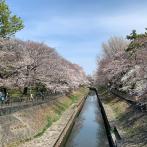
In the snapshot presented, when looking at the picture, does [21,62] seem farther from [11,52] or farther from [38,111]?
A: [38,111]

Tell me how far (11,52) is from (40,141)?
17459mm

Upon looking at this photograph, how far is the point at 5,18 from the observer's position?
41.8 meters

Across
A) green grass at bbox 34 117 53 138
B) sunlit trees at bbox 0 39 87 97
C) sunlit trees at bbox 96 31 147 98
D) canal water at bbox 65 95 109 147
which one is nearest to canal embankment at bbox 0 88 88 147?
green grass at bbox 34 117 53 138

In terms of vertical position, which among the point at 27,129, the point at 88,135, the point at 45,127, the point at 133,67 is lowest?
the point at 88,135

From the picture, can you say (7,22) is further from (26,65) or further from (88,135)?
(88,135)

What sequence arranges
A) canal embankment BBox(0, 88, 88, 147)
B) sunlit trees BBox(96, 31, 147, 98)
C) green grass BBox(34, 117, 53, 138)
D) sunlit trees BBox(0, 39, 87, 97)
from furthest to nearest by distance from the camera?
sunlit trees BBox(0, 39, 87, 97) < sunlit trees BBox(96, 31, 147, 98) < green grass BBox(34, 117, 53, 138) < canal embankment BBox(0, 88, 88, 147)

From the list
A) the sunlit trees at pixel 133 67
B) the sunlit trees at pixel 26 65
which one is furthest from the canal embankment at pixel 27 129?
the sunlit trees at pixel 133 67

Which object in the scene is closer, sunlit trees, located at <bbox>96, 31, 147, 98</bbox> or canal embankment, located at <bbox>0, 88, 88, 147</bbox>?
canal embankment, located at <bbox>0, 88, 88, 147</bbox>

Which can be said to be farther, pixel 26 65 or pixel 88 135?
pixel 26 65

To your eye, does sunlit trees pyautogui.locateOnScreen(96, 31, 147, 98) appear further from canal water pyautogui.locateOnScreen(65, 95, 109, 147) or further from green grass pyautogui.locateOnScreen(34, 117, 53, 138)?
green grass pyautogui.locateOnScreen(34, 117, 53, 138)

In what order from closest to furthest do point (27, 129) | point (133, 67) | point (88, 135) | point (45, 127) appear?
1. point (27, 129)
2. point (45, 127)
3. point (88, 135)
4. point (133, 67)

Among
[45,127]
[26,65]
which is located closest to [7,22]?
[26,65]

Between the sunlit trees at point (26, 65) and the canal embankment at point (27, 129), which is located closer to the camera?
the canal embankment at point (27, 129)

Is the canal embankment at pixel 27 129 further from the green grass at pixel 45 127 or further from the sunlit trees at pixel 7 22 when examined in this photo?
the sunlit trees at pixel 7 22
